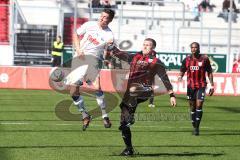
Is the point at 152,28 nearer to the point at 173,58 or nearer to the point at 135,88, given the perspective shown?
the point at 173,58

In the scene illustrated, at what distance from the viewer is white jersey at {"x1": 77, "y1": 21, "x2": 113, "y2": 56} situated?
1502 centimetres

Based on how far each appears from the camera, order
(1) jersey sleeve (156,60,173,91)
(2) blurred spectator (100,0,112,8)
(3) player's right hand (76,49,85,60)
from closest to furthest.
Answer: (1) jersey sleeve (156,60,173,91) → (3) player's right hand (76,49,85,60) → (2) blurred spectator (100,0,112,8)

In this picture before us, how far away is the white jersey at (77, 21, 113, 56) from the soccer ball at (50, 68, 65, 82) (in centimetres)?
1314

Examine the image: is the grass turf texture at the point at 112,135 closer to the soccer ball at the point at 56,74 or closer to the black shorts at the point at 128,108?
the black shorts at the point at 128,108

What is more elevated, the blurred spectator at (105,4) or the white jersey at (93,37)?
the blurred spectator at (105,4)

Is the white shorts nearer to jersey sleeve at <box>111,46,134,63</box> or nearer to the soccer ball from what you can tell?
jersey sleeve at <box>111,46,134,63</box>

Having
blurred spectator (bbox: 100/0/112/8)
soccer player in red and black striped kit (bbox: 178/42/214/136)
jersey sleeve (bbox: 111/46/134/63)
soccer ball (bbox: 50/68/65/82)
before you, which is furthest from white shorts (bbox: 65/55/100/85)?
blurred spectator (bbox: 100/0/112/8)

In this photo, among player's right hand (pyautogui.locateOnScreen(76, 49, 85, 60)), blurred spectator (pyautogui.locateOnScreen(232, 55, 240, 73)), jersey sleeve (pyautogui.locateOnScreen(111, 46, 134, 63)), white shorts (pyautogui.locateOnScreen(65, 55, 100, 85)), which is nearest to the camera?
jersey sleeve (pyautogui.locateOnScreen(111, 46, 134, 63))

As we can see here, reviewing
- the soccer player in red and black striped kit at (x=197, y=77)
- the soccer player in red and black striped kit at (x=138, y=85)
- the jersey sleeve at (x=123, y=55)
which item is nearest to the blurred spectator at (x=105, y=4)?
the soccer player in red and black striped kit at (x=197, y=77)

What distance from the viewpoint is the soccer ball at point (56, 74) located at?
93.8 feet

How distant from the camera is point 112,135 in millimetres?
15094

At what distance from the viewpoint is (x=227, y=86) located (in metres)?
30.7

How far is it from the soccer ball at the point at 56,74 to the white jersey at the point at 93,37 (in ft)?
43.1

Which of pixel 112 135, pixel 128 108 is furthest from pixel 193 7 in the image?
pixel 128 108
